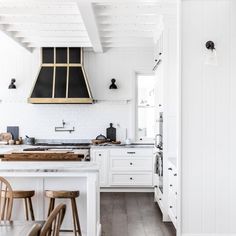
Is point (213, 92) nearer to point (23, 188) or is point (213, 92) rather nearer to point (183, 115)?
point (183, 115)

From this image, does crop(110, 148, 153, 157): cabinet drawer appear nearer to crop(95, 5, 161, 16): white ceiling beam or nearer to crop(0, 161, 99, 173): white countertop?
crop(95, 5, 161, 16): white ceiling beam

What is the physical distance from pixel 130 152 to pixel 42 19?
2.91 meters

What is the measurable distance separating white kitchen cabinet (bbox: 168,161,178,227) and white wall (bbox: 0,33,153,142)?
2767 millimetres

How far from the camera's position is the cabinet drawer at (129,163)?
22.5 feet

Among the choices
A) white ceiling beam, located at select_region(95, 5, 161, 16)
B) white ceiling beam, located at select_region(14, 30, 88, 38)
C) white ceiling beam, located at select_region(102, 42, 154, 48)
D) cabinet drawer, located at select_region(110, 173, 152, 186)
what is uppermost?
white ceiling beam, located at select_region(102, 42, 154, 48)

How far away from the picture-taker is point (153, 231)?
456cm

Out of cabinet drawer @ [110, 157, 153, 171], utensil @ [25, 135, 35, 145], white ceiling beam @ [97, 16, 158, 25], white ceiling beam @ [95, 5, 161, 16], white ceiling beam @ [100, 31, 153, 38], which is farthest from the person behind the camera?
Answer: utensil @ [25, 135, 35, 145]

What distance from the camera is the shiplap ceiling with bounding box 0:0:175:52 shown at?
4602 millimetres

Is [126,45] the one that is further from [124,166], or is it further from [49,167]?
[49,167]

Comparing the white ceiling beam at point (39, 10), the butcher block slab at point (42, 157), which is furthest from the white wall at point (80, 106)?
the butcher block slab at point (42, 157)

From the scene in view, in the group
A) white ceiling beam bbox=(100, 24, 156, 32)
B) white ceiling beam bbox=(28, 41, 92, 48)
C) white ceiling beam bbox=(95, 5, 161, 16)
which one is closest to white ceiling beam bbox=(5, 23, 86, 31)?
white ceiling beam bbox=(100, 24, 156, 32)

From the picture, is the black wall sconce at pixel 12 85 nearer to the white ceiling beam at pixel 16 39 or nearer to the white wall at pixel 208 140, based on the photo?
the white ceiling beam at pixel 16 39

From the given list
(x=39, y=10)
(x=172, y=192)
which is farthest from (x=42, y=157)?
(x=39, y=10)

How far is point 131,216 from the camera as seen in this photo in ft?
17.1
